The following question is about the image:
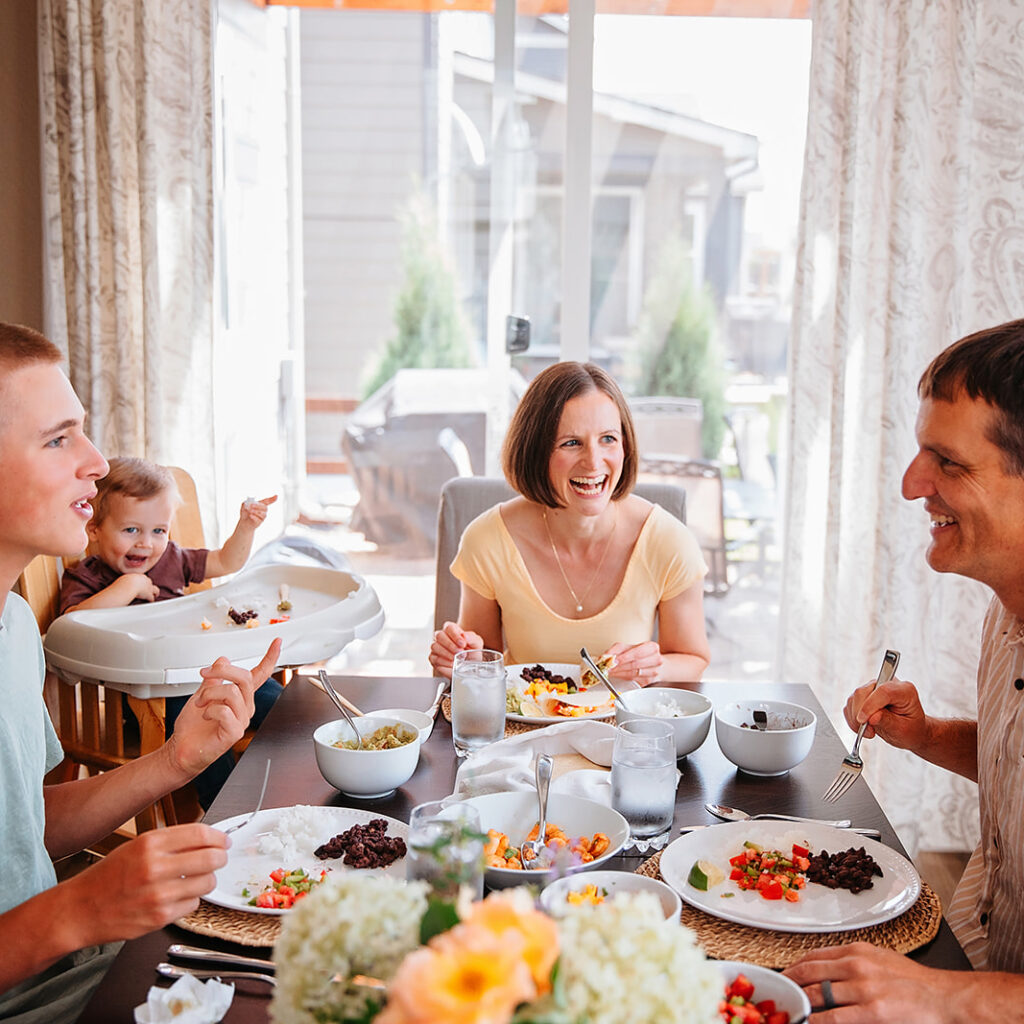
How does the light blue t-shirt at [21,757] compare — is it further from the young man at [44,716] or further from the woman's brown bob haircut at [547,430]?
the woman's brown bob haircut at [547,430]

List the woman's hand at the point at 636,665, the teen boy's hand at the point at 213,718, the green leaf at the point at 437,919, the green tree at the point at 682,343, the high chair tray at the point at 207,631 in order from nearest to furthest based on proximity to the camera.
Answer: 1. the green leaf at the point at 437,919
2. the teen boy's hand at the point at 213,718
3. the woman's hand at the point at 636,665
4. the high chair tray at the point at 207,631
5. the green tree at the point at 682,343

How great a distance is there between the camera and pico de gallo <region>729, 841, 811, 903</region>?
1256 mm

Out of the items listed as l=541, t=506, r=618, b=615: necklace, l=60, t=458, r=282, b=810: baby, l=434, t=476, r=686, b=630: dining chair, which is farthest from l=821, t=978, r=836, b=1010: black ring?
l=60, t=458, r=282, b=810: baby

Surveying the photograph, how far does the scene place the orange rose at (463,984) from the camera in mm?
573

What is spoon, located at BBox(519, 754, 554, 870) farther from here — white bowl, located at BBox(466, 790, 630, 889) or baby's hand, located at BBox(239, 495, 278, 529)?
baby's hand, located at BBox(239, 495, 278, 529)

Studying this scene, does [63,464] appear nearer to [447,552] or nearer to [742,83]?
[447,552]

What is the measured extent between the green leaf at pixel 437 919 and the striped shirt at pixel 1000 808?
0.93 metres

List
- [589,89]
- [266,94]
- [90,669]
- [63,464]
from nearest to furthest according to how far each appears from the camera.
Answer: [63,464] < [90,669] < [589,89] < [266,94]

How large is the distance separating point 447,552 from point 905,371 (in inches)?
56.8

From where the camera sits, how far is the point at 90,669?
7.45ft

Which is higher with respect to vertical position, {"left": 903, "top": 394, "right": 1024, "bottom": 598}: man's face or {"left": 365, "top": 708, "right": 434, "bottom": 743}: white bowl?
{"left": 903, "top": 394, "right": 1024, "bottom": 598}: man's face

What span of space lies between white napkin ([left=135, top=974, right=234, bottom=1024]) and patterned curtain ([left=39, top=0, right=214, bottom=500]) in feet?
8.35

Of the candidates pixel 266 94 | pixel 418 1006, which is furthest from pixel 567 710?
pixel 266 94

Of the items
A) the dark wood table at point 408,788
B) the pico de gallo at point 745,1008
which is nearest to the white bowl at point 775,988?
the pico de gallo at point 745,1008
